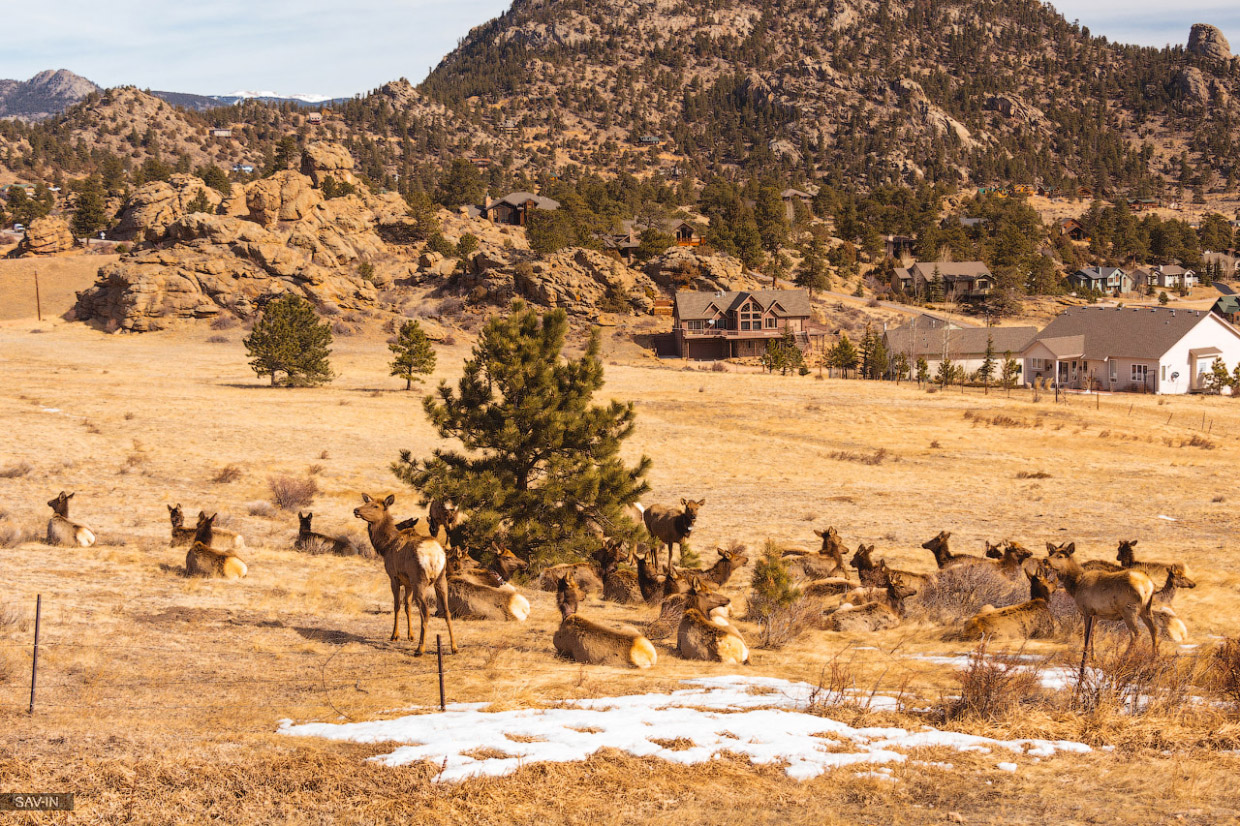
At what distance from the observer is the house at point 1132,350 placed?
2618 inches

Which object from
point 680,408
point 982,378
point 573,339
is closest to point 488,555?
point 680,408

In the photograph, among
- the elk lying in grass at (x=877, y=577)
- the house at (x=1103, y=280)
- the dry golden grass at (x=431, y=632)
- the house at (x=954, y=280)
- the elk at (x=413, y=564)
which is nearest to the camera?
the dry golden grass at (x=431, y=632)

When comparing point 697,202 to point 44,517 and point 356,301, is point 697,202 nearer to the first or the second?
point 356,301

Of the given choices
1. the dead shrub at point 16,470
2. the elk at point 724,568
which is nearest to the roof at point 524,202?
the dead shrub at point 16,470

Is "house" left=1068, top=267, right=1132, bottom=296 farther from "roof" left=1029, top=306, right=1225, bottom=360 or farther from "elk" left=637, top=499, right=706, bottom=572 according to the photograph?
"elk" left=637, top=499, right=706, bottom=572

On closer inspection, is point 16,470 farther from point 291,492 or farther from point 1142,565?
point 1142,565

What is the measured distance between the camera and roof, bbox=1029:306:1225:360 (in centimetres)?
6681

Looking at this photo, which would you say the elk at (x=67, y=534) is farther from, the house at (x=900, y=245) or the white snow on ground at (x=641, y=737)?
the house at (x=900, y=245)

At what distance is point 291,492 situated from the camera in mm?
23859

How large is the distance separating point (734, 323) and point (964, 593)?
234ft

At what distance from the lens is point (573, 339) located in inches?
3233

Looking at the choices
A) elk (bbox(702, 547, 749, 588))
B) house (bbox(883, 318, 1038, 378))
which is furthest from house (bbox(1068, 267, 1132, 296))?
elk (bbox(702, 547, 749, 588))

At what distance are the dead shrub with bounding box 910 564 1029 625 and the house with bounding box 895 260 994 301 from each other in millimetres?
107006

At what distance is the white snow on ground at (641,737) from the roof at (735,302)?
7530cm
